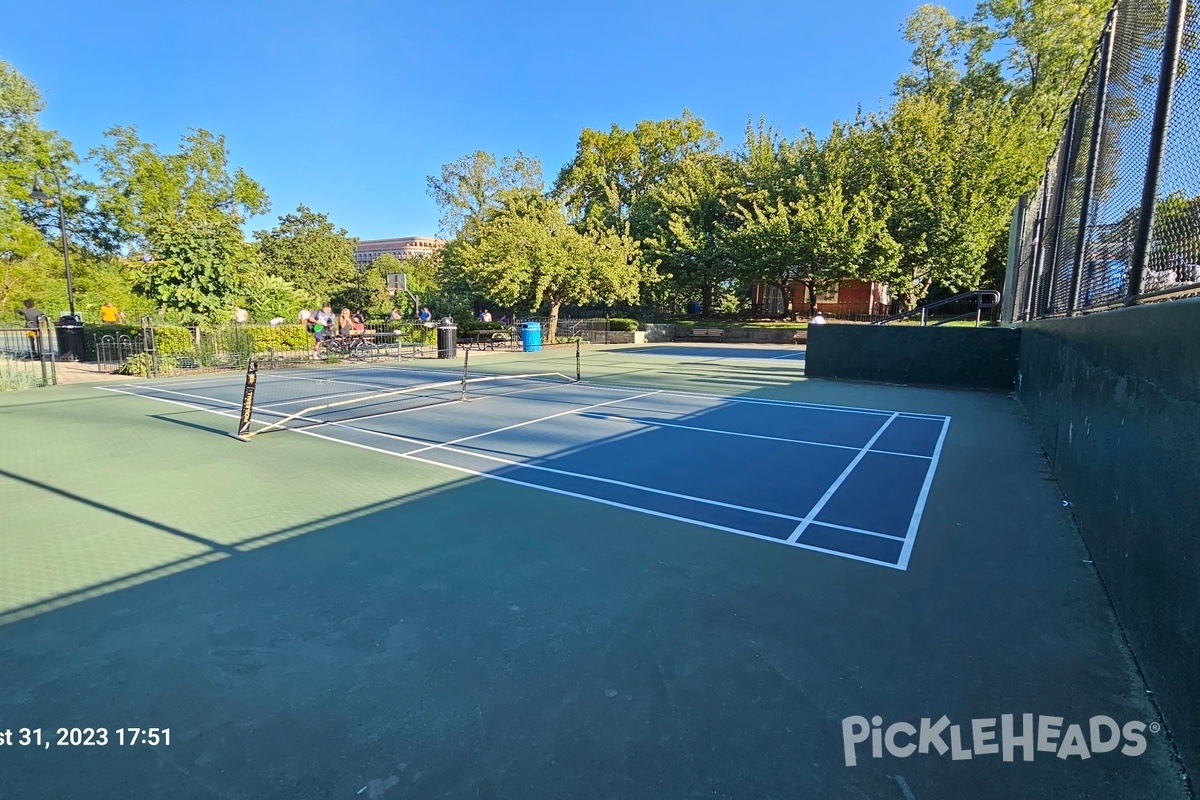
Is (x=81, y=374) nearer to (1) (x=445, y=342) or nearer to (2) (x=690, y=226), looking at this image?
(1) (x=445, y=342)

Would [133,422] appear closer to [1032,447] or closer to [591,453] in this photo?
[591,453]

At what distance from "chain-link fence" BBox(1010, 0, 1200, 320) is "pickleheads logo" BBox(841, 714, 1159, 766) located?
225 cm

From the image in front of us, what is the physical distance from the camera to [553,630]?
3.33 metres

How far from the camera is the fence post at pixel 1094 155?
6.50m

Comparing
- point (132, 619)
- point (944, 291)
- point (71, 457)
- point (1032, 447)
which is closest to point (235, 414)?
point (71, 457)

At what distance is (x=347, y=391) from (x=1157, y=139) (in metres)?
13.3

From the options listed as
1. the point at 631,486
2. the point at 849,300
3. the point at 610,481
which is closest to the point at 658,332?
the point at 849,300

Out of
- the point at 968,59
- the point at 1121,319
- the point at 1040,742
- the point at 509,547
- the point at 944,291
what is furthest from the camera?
the point at 968,59

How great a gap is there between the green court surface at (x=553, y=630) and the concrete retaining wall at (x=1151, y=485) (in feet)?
0.67

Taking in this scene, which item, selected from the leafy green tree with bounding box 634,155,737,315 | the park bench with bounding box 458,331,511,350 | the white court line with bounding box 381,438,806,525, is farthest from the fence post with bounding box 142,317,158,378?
the leafy green tree with bounding box 634,155,737,315

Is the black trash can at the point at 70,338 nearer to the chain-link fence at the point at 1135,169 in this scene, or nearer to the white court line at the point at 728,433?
the white court line at the point at 728,433

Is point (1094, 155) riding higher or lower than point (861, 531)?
higher

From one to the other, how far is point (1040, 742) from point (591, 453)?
5.48 meters

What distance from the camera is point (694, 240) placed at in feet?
111
